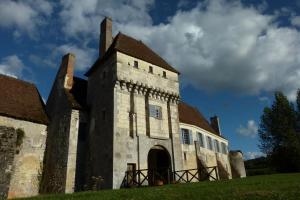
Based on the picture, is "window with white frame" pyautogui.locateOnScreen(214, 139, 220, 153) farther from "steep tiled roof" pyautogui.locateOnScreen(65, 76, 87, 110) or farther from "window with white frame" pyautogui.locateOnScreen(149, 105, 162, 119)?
"steep tiled roof" pyautogui.locateOnScreen(65, 76, 87, 110)

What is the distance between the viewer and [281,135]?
29.5m

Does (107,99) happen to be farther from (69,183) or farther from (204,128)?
(204,128)

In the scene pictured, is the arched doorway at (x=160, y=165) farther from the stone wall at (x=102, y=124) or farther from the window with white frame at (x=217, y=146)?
the window with white frame at (x=217, y=146)

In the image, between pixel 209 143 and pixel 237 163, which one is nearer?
pixel 209 143

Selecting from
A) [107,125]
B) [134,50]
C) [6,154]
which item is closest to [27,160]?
[6,154]

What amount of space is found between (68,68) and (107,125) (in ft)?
22.7

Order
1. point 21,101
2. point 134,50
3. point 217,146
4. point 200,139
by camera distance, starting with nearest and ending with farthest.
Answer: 1. point 21,101
2. point 134,50
3. point 200,139
4. point 217,146

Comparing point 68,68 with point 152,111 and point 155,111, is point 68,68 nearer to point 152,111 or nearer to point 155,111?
point 152,111

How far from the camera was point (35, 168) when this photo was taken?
1816cm

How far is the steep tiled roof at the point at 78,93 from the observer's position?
20.1 meters

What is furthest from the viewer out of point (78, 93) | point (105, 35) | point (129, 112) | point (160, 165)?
point (105, 35)

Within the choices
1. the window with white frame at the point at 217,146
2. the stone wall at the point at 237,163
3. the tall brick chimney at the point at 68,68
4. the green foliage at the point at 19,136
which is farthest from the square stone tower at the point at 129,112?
the stone wall at the point at 237,163

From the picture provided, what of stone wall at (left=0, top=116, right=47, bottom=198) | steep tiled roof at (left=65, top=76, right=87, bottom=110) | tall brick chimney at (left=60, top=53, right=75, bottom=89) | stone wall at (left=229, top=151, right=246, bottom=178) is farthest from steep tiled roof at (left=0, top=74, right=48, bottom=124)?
stone wall at (left=229, top=151, right=246, bottom=178)

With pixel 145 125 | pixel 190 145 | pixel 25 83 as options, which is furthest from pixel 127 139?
pixel 25 83
